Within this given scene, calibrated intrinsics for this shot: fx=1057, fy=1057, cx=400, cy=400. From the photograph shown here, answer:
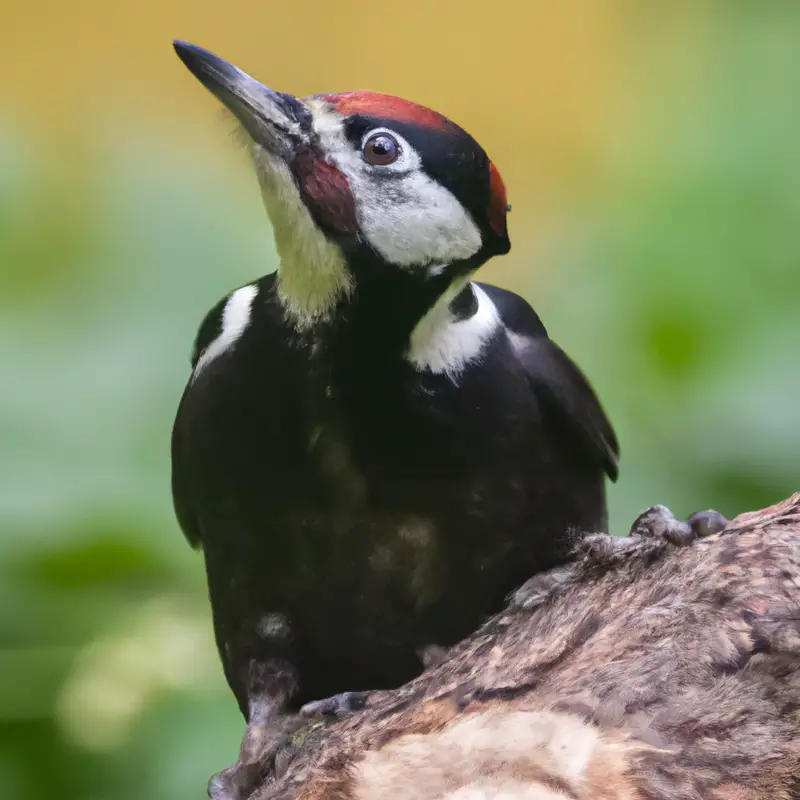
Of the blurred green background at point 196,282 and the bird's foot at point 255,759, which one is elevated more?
the blurred green background at point 196,282

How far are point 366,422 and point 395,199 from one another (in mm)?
261

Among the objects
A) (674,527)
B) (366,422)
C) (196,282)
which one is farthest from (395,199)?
(196,282)

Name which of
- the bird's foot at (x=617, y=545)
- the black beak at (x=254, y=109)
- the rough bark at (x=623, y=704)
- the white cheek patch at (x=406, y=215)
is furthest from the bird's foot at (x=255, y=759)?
the black beak at (x=254, y=109)

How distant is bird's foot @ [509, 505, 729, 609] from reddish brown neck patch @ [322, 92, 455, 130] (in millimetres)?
510

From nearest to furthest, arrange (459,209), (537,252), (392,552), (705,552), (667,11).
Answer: (705,552) < (459,209) < (392,552) < (537,252) < (667,11)

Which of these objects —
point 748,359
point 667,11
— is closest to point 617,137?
point 667,11

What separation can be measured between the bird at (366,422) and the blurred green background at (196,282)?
492mm

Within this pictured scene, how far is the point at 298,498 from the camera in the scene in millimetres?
1276

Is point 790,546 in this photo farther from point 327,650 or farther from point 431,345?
point 327,650

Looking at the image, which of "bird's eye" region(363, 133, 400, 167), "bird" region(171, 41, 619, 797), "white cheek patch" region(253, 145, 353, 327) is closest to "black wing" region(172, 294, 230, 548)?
"bird" region(171, 41, 619, 797)

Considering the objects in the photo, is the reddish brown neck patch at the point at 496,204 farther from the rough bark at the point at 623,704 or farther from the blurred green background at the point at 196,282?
the blurred green background at the point at 196,282

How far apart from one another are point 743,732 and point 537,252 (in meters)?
1.70

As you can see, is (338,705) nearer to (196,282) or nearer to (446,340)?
(446,340)

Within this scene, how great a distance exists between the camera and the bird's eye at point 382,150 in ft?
3.79
